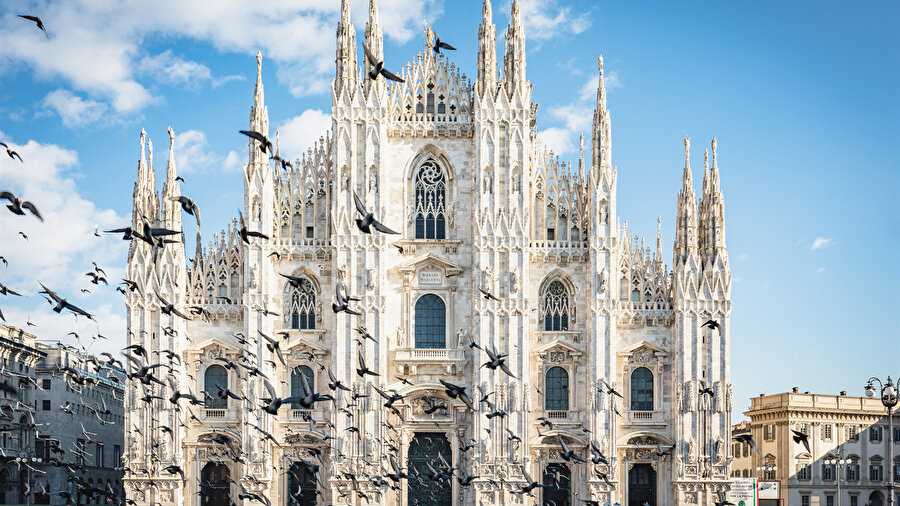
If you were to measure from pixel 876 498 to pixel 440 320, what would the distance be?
50347 millimetres

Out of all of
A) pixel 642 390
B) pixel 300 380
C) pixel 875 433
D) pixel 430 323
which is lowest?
pixel 875 433

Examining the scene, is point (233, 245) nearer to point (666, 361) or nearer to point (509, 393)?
point (509, 393)

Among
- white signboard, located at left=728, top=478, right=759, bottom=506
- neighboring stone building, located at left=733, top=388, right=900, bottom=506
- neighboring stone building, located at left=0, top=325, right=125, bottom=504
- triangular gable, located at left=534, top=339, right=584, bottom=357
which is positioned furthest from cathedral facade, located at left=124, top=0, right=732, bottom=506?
neighboring stone building, located at left=733, top=388, right=900, bottom=506

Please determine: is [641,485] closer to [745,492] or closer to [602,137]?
[745,492]

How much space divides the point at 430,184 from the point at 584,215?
346 inches

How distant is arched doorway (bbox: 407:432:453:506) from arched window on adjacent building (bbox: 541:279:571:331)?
8.63 meters

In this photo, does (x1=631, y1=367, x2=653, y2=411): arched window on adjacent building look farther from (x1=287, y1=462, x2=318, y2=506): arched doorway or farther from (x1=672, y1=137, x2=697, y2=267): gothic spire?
(x1=287, y1=462, x2=318, y2=506): arched doorway

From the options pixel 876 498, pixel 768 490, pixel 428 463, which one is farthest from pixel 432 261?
pixel 876 498

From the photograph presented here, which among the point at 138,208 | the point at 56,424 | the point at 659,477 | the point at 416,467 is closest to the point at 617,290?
the point at 659,477

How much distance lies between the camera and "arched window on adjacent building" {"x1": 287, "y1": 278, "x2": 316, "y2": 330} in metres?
66.4

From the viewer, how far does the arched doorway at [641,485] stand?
6594 centimetres

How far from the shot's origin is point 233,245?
220ft

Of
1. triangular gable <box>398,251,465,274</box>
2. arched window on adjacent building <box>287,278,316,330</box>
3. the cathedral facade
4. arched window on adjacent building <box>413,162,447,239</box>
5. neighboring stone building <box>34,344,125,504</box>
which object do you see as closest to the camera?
→ the cathedral facade

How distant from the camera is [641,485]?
66062mm
